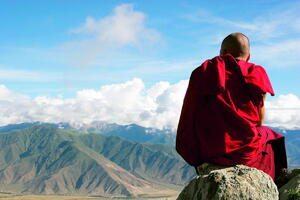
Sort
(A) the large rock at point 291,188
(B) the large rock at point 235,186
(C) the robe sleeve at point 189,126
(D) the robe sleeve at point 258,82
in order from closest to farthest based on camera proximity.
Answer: (B) the large rock at point 235,186, (A) the large rock at point 291,188, (D) the robe sleeve at point 258,82, (C) the robe sleeve at point 189,126

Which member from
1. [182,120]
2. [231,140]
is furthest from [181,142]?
[231,140]

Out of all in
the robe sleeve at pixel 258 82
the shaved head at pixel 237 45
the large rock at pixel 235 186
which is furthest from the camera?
the shaved head at pixel 237 45

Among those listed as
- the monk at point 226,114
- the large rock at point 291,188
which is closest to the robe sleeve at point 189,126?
the monk at point 226,114

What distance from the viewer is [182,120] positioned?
8289 millimetres

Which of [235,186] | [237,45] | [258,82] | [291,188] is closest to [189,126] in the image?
[258,82]

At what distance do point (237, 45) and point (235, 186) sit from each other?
3.48m

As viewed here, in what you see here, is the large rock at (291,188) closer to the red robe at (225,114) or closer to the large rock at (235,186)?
the red robe at (225,114)

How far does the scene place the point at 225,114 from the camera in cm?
775

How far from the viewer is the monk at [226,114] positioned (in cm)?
772

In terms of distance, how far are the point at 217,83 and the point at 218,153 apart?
144 centimetres

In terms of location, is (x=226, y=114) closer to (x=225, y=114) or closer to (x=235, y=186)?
(x=225, y=114)

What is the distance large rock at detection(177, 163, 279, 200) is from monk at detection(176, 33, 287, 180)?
2.46 feet

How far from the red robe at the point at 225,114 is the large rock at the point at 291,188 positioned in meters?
0.72

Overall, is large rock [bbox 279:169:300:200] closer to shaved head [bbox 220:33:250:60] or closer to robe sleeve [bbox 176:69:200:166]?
robe sleeve [bbox 176:69:200:166]
